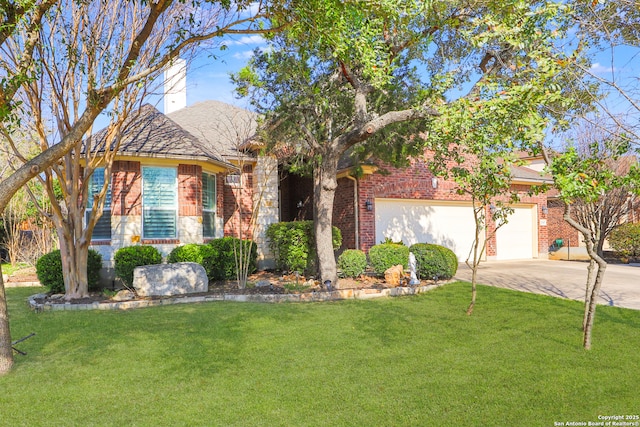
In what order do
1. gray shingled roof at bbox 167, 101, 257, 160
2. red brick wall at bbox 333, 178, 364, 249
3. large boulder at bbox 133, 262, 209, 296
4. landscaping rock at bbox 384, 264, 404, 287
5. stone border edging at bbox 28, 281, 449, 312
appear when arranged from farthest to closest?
1. red brick wall at bbox 333, 178, 364, 249
2. gray shingled roof at bbox 167, 101, 257, 160
3. landscaping rock at bbox 384, 264, 404, 287
4. large boulder at bbox 133, 262, 209, 296
5. stone border edging at bbox 28, 281, 449, 312

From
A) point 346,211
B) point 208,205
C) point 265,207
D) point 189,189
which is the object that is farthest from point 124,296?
point 346,211

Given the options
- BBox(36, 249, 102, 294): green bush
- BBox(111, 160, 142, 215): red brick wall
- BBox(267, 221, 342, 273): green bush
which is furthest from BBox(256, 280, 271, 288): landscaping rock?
BBox(36, 249, 102, 294): green bush

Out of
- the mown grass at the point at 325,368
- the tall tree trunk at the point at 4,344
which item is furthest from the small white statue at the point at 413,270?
the tall tree trunk at the point at 4,344

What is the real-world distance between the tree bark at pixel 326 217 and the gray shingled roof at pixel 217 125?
113 inches

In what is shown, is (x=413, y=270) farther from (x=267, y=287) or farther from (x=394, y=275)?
(x=267, y=287)

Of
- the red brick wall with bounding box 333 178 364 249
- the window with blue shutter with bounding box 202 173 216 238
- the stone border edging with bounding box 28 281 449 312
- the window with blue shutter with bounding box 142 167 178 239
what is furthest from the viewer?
the red brick wall with bounding box 333 178 364 249

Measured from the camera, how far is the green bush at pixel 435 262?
10641 millimetres

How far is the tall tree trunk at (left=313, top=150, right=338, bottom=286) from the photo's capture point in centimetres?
1012

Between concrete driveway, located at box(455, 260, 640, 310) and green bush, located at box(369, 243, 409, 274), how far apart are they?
1548mm

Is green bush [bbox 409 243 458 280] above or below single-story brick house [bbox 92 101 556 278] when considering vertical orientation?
below

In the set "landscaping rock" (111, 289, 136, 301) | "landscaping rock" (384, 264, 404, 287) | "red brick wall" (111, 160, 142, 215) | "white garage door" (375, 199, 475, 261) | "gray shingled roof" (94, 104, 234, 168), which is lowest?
"landscaping rock" (111, 289, 136, 301)

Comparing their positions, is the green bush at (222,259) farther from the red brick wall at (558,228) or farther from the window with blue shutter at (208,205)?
the red brick wall at (558,228)

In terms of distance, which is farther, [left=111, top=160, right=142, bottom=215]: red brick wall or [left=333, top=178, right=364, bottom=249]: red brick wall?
[left=333, top=178, right=364, bottom=249]: red brick wall

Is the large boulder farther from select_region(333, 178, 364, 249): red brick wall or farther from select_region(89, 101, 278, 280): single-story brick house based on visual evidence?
select_region(333, 178, 364, 249): red brick wall
